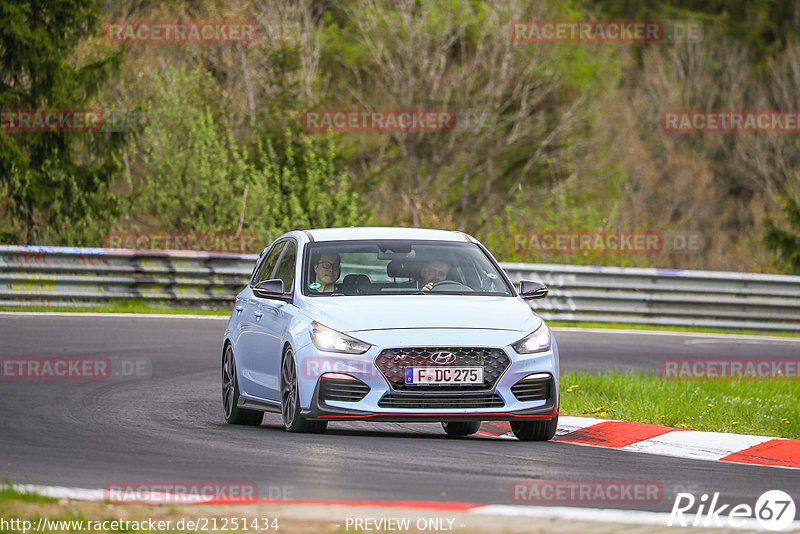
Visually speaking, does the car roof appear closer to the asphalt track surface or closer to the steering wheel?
the steering wheel

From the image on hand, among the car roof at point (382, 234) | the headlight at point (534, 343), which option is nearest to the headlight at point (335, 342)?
the headlight at point (534, 343)

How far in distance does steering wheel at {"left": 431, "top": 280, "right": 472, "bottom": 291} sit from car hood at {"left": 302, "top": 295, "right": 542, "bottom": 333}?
29 centimetres

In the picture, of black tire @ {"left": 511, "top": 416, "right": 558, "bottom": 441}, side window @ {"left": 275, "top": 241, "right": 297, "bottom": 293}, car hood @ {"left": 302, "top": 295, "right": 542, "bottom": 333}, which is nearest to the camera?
car hood @ {"left": 302, "top": 295, "right": 542, "bottom": 333}

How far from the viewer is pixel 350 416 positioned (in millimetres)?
10234

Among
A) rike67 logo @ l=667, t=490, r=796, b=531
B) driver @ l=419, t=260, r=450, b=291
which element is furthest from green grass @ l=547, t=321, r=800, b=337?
rike67 logo @ l=667, t=490, r=796, b=531

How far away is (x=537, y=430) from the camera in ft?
35.5

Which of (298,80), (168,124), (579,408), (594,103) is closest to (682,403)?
(579,408)

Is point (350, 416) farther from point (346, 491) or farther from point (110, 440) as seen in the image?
point (346, 491)

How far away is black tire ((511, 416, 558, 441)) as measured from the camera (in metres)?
10.8

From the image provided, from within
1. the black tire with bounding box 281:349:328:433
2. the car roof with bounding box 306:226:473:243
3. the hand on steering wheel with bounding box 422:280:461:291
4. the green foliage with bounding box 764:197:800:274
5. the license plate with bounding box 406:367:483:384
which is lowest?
the green foliage with bounding box 764:197:800:274

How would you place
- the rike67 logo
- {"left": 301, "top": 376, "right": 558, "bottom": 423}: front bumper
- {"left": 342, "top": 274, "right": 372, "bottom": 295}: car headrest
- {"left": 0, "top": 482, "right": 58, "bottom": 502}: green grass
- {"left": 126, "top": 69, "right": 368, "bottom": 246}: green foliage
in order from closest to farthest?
the rike67 logo, {"left": 0, "top": 482, "right": 58, "bottom": 502}: green grass, {"left": 301, "top": 376, "right": 558, "bottom": 423}: front bumper, {"left": 342, "top": 274, "right": 372, "bottom": 295}: car headrest, {"left": 126, "top": 69, "right": 368, "bottom": 246}: green foliage

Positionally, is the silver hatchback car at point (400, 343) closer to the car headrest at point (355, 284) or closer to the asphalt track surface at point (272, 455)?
the car headrest at point (355, 284)

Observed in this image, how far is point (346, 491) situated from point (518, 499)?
920mm

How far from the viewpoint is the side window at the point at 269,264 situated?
12.8 metres
